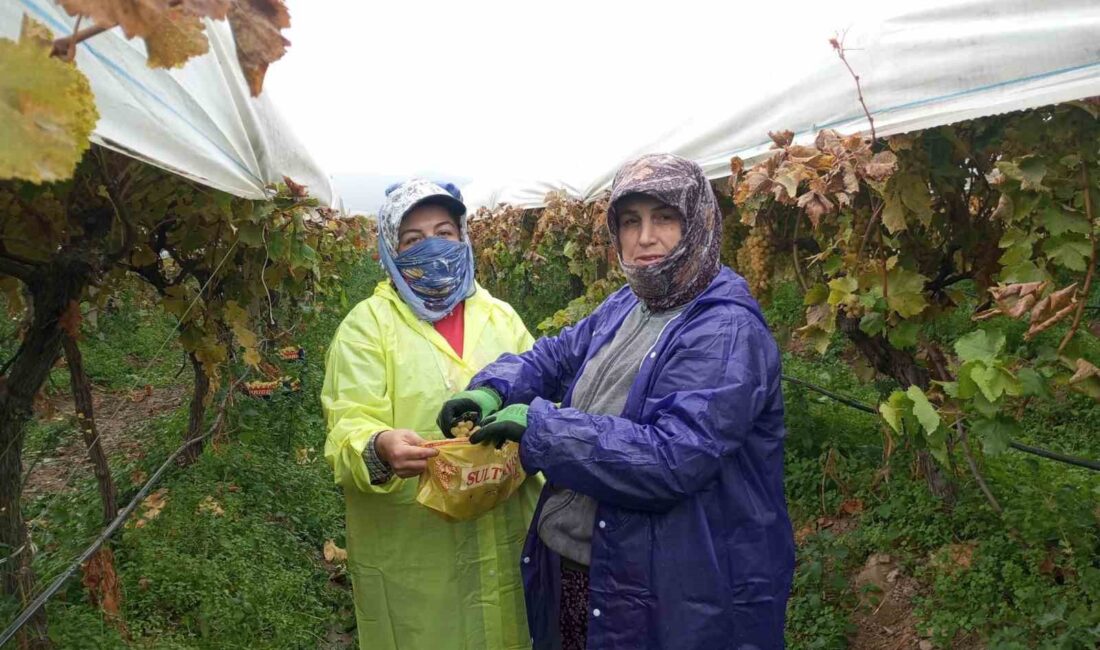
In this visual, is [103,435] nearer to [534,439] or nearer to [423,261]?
[423,261]

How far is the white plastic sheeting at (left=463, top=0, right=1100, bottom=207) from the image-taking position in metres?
1.58

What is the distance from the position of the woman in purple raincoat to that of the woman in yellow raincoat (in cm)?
30

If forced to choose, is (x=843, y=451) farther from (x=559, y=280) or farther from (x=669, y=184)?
(x=559, y=280)

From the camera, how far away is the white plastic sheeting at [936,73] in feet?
5.17

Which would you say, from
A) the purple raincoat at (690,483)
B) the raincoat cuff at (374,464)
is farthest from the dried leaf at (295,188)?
the purple raincoat at (690,483)

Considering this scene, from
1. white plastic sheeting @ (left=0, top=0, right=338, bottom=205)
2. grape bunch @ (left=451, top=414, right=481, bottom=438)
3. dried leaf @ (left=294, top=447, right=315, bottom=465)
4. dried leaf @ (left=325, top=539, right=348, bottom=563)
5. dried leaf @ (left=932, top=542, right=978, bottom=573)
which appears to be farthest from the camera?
dried leaf @ (left=294, top=447, right=315, bottom=465)

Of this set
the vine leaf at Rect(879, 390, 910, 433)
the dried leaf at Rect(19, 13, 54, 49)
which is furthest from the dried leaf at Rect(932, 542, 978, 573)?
the dried leaf at Rect(19, 13, 54, 49)

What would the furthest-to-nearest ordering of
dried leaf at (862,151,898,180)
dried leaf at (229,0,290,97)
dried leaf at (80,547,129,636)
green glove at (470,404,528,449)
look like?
dried leaf at (80,547,129,636) < dried leaf at (862,151,898,180) < green glove at (470,404,528,449) < dried leaf at (229,0,290,97)

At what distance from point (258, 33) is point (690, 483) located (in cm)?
109

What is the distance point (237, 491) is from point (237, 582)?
1.01 m

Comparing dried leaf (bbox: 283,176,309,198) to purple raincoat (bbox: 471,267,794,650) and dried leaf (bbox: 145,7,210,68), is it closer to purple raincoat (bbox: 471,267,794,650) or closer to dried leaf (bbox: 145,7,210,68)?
purple raincoat (bbox: 471,267,794,650)

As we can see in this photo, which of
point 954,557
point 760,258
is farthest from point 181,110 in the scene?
point 954,557

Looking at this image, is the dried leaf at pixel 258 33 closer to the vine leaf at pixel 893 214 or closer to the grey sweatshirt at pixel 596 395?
the grey sweatshirt at pixel 596 395

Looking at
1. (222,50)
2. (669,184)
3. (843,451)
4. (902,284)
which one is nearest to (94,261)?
(222,50)
